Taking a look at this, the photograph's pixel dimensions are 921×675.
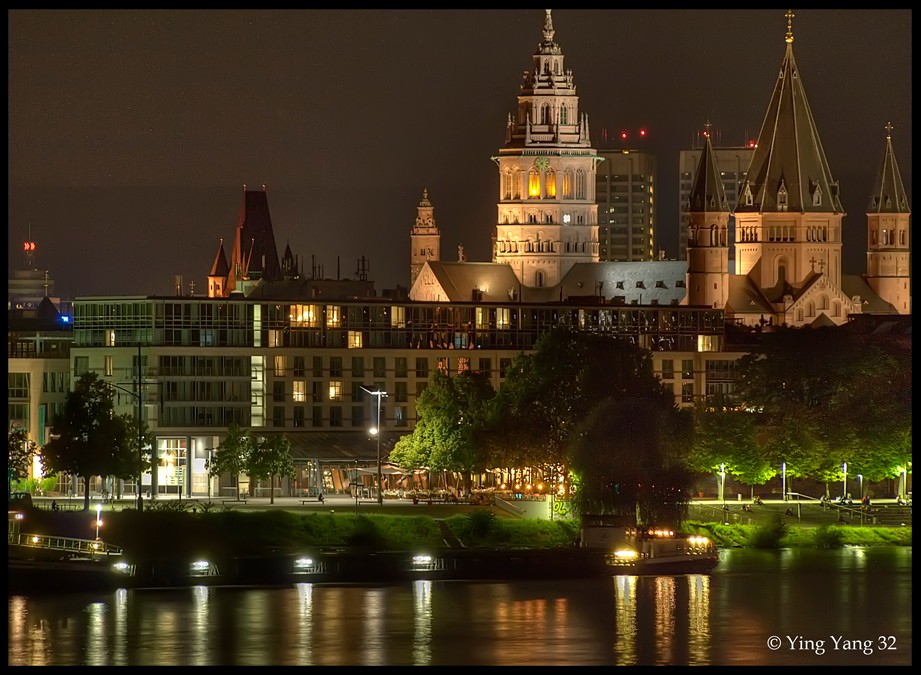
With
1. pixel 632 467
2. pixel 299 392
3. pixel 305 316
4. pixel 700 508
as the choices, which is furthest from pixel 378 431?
pixel 305 316

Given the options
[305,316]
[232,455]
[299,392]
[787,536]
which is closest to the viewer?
[787,536]

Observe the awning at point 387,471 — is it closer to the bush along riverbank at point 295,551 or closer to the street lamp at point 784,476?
the street lamp at point 784,476

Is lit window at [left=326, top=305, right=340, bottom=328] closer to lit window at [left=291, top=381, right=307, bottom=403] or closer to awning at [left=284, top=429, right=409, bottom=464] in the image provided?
lit window at [left=291, top=381, right=307, bottom=403]

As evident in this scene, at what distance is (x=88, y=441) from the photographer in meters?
136

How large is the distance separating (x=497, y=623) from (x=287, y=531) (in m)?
23.5

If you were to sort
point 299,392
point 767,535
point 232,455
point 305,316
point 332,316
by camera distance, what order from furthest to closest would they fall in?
1. point 332,316
2. point 305,316
3. point 299,392
4. point 232,455
5. point 767,535

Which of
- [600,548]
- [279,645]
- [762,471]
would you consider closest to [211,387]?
[762,471]

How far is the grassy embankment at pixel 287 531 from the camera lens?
11675 centimetres

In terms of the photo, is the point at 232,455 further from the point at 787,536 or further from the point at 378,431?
the point at 787,536

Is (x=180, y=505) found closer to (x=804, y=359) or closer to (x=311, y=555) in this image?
(x=311, y=555)

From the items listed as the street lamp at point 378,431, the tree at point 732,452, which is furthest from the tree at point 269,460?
the tree at point 732,452

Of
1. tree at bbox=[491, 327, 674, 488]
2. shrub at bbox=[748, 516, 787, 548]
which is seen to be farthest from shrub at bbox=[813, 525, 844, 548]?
tree at bbox=[491, 327, 674, 488]

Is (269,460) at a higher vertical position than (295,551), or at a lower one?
higher

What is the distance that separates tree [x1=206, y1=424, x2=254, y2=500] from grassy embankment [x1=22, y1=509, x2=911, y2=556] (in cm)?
2400
